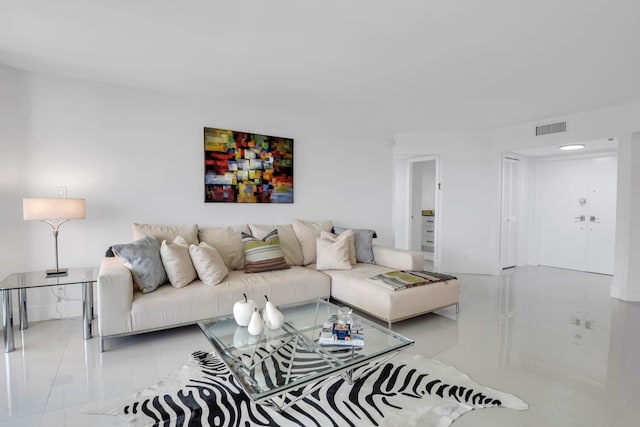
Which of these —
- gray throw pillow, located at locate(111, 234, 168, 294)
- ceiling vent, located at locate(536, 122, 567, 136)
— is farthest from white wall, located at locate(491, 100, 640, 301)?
gray throw pillow, located at locate(111, 234, 168, 294)

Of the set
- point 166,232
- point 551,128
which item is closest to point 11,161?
point 166,232

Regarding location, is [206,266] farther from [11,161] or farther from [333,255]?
[11,161]

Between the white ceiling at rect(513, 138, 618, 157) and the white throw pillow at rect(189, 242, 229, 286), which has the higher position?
the white ceiling at rect(513, 138, 618, 157)

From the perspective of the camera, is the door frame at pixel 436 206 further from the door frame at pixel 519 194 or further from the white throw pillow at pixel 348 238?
the white throw pillow at pixel 348 238

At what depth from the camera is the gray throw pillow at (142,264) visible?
8.81 ft

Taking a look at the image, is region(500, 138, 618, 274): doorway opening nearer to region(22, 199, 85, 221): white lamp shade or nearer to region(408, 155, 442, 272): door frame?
region(408, 155, 442, 272): door frame

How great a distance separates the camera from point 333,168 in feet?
15.5

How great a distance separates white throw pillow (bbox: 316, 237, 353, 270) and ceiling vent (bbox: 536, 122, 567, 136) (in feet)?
10.9

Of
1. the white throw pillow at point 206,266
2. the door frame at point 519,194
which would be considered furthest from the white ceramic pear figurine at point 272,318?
the door frame at point 519,194

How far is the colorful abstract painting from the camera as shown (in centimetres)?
381

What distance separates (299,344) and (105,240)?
8.18 ft

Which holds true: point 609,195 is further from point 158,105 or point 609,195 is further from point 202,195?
point 158,105

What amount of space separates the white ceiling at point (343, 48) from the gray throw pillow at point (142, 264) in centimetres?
158

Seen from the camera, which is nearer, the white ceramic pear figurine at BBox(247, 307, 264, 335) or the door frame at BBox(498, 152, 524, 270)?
the white ceramic pear figurine at BBox(247, 307, 264, 335)
